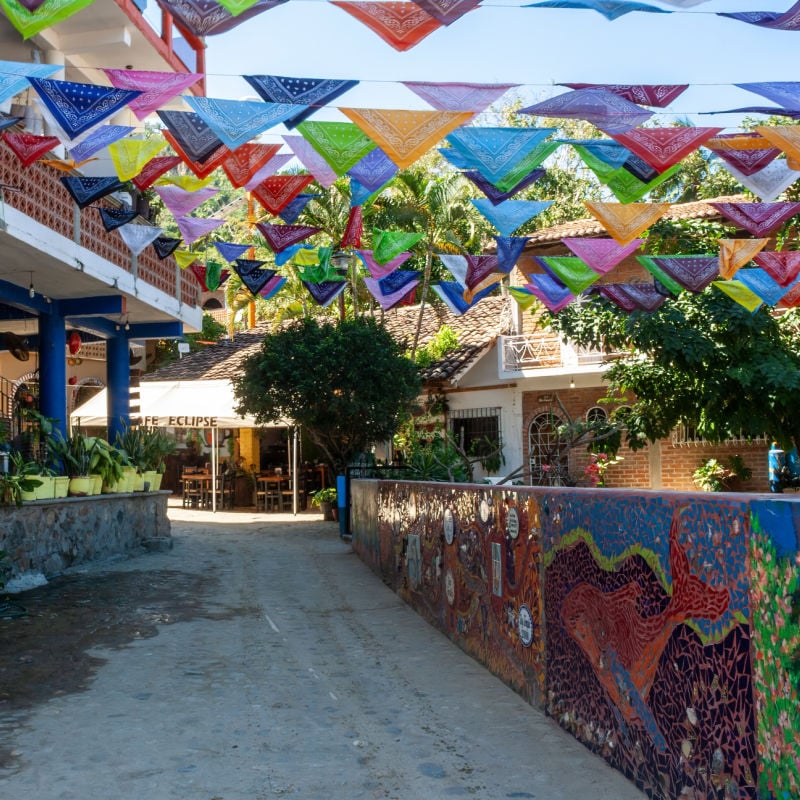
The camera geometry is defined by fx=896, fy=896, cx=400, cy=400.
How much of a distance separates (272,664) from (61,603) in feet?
11.6

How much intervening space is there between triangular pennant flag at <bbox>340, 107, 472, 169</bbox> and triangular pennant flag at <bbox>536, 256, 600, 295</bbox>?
4.49 m

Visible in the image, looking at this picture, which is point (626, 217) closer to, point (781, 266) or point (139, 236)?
point (781, 266)

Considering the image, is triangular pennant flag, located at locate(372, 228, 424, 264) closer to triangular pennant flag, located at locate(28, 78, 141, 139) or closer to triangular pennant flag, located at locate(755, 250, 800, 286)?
triangular pennant flag, located at locate(755, 250, 800, 286)

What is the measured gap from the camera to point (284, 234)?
1089 cm

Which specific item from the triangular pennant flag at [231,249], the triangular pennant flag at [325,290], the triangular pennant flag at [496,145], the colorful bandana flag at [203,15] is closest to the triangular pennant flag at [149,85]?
the colorful bandana flag at [203,15]

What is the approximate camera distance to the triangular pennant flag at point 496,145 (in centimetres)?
770

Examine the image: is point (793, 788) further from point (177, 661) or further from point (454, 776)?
point (177, 661)

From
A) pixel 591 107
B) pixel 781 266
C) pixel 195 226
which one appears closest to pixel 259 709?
pixel 591 107

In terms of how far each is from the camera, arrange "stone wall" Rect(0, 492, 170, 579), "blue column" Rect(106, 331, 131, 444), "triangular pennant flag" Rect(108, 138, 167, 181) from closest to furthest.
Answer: "triangular pennant flag" Rect(108, 138, 167, 181)
"stone wall" Rect(0, 492, 170, 579)
"blue column" Rect(106, 331, 131, 444)

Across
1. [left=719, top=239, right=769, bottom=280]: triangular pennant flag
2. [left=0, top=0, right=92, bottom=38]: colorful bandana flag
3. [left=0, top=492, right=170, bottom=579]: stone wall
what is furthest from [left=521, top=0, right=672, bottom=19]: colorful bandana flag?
[left=0, top=492, right=170, bottom=579]: stone wall

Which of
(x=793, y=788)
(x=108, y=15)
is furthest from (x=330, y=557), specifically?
(x=793, y=788)

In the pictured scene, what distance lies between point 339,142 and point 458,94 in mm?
1269

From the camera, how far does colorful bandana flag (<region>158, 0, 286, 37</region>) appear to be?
19.0 feet

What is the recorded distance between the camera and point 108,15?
14.4 metres
